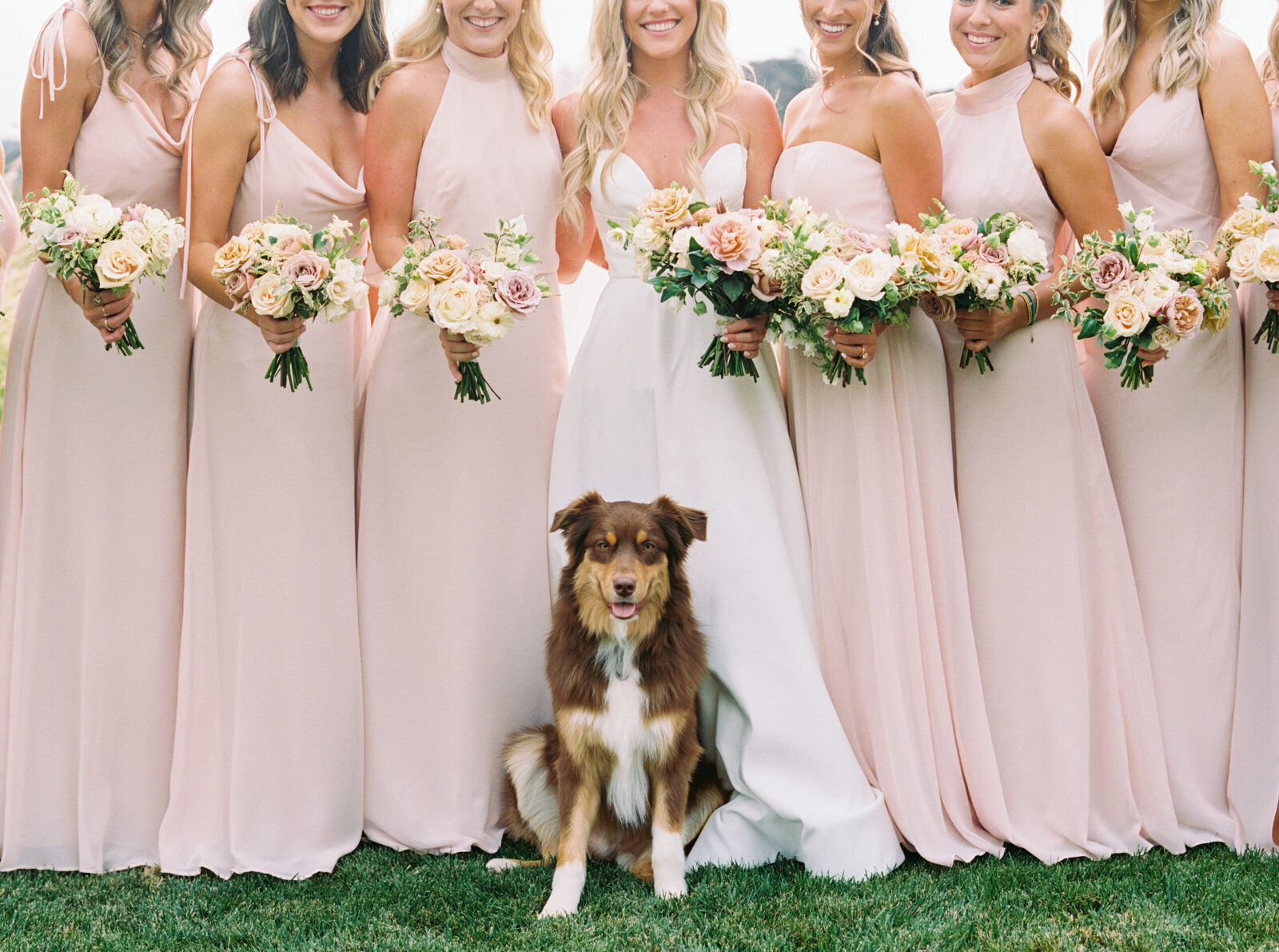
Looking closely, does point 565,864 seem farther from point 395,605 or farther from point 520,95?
point 520,95

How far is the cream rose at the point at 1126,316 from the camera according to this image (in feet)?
13.7

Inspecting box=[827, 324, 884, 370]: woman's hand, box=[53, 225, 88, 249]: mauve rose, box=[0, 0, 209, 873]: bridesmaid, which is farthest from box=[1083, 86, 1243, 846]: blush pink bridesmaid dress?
box=[53, 225, 88, 249]: mauve rose

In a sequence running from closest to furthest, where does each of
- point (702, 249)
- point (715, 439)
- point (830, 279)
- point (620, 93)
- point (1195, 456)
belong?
point (830, 279) < point (702, 249) < point (715, 439) < point (1195, 456) < point (620, 93)

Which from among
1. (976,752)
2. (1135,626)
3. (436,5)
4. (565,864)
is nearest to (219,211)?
(436,5)

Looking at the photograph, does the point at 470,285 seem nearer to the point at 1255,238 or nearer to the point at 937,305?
the point at 937,305

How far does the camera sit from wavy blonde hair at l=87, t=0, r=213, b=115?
4.66 meters

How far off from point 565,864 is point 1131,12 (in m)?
4.38

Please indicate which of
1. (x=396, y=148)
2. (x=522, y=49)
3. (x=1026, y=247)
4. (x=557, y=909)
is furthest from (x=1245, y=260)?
(x=557, y=909)

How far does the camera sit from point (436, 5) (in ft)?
16.4

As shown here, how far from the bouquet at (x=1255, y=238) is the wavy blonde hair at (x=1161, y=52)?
652 mm

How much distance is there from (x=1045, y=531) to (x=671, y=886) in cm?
213

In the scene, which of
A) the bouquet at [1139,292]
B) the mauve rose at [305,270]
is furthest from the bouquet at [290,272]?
the bouquet at [1139,292]

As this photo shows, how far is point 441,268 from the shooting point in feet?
13.9

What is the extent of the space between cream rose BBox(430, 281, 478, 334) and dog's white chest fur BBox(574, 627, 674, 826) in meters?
1.30
